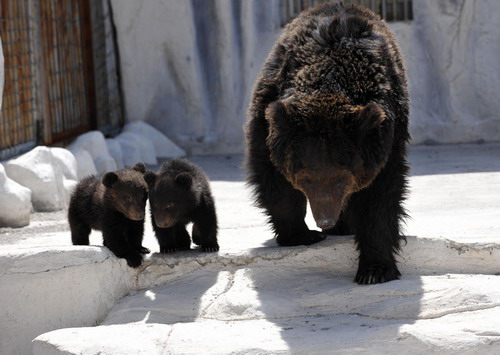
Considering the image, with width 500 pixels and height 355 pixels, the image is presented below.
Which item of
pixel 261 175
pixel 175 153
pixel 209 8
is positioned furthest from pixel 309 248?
pixel 209 8

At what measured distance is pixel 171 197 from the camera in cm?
572

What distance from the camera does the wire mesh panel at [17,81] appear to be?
9.25 meters

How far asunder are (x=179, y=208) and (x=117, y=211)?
15.9 inches

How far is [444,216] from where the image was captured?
6895mm

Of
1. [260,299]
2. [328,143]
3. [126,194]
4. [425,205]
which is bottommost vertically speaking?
[425,205]

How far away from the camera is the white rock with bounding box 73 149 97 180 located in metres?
9.88

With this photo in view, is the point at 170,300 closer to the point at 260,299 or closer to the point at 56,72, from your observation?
the point at 260,299

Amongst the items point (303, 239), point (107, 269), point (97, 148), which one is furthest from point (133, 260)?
point (97, 148)

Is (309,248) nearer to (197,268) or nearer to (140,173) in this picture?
(197,268)

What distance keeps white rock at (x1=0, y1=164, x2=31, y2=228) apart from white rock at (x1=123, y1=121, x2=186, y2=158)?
14.4ft

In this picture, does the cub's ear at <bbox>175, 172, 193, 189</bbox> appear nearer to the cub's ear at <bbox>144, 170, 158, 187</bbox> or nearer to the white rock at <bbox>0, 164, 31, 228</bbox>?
the cub's ear at <bbox>144, 170, 158, 187</bbox>

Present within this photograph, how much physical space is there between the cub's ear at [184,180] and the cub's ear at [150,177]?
189 mm

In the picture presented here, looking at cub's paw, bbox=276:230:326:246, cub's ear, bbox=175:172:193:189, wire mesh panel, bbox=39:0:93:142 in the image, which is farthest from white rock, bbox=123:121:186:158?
cub's paw, bbox=276:230:326:246

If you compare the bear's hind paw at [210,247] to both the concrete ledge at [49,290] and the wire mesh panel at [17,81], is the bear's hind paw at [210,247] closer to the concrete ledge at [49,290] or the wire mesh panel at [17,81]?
the concrete ledge at [49,290]
